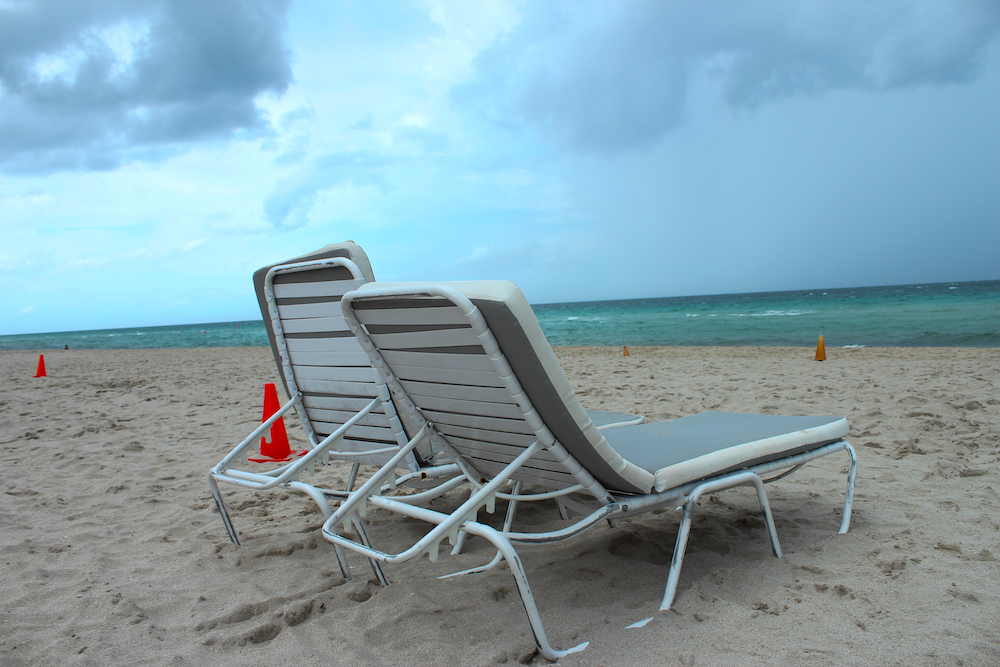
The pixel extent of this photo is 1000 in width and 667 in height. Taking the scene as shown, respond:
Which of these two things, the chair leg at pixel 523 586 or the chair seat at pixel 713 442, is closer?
the chair leg at pixel 523 586

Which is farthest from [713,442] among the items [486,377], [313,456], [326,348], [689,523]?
[326,348]

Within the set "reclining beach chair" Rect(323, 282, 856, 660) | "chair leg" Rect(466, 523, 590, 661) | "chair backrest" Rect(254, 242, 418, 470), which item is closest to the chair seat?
"reclining beach chair" Rect(323, 282, 856, 660)

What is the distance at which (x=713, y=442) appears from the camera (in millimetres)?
2623

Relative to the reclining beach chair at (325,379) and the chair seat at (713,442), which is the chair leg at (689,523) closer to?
the chair seat at (713,442)

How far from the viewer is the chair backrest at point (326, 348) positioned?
2.83 meters

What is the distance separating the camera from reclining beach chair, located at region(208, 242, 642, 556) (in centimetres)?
278

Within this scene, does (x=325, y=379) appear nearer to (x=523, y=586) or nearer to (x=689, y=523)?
(x=523, y=586)

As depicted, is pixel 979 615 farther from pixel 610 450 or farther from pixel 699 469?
pixel 610 450

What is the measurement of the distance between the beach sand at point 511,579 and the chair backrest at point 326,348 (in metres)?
0.57

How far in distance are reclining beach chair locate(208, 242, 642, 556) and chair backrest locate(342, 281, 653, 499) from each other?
45cm

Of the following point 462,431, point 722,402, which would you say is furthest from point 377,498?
point 722,402

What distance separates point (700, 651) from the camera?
1828mm

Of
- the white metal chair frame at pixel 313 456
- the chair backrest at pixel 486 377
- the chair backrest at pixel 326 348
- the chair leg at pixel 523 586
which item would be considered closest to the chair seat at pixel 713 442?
the chair backrest at pixel 486 377

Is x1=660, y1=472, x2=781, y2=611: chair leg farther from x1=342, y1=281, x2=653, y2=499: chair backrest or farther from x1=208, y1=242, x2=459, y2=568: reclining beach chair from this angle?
x1=208, y1=242, x2=459, y2=568: reclining beach chair
